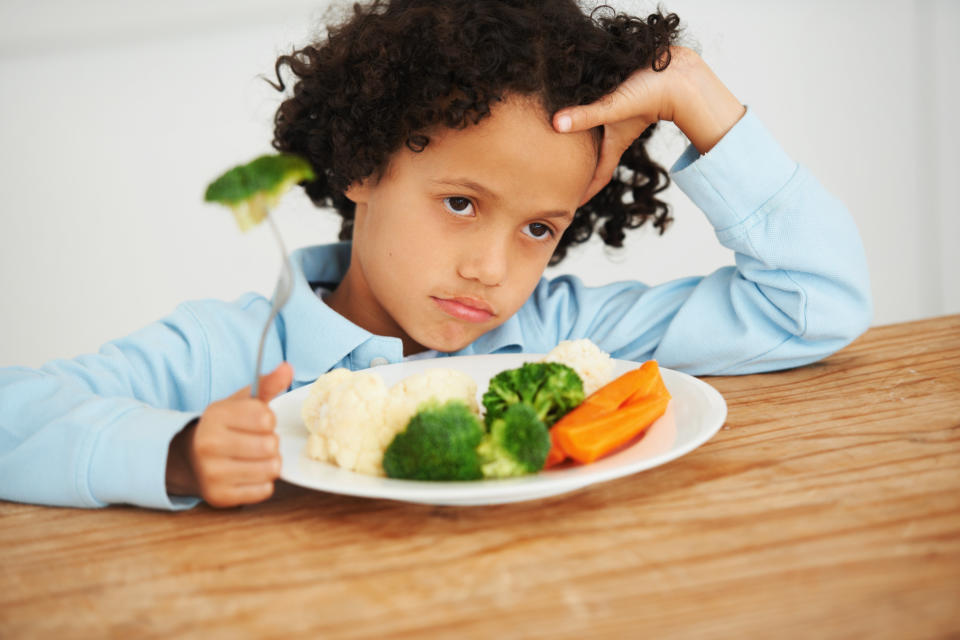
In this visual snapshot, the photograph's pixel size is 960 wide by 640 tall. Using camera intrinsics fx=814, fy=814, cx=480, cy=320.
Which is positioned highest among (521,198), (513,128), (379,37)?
(379,37)

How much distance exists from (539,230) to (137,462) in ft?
2.48

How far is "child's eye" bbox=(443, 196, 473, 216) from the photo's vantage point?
1.24 metres

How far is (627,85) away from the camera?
1.27 meters

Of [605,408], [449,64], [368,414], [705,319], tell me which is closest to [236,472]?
[368,414]

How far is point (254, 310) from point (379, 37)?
50 centimetres

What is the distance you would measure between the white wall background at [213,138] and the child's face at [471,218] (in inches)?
69.9

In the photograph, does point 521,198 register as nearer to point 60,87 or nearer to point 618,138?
point 618,138

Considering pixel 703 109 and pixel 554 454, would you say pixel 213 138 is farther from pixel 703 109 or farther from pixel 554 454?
pixel 554 454

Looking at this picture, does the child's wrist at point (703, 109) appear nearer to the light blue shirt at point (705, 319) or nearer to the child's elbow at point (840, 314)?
the light blue shirt at point (705, 319)

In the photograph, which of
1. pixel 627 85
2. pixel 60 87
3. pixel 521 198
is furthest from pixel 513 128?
pixel 60 87

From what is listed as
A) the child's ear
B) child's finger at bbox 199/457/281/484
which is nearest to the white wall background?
the child's ear

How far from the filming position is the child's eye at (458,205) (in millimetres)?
1243

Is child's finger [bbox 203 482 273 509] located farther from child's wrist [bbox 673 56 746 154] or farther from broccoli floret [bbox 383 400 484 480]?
child's wrist [bbox 673 56 746 154]

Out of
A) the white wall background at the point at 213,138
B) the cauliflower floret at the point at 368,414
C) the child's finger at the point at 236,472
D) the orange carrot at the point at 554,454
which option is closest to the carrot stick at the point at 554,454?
the orange carrot at the point at 554,454
